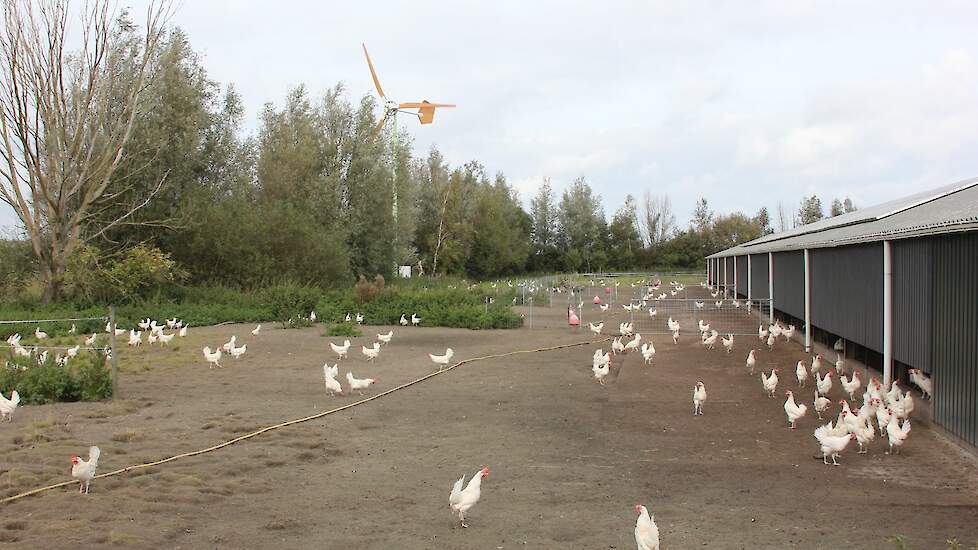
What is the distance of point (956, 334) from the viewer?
9.13 meters

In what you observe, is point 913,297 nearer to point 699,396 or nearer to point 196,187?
point 699,396

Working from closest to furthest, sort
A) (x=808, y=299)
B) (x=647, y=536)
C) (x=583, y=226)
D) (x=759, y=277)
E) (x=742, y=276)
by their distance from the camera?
1. (x=647, y=536)
2. (x=808, y=299)
3. (x=759, y=277)
4. (x=742, y=276)
5. (x=583, y=226)

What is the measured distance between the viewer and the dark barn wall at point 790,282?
2055 centimetres

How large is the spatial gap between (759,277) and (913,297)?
65.7 ft

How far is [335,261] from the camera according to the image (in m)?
39.8

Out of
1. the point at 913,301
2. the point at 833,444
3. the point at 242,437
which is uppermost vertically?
the point at 913,301

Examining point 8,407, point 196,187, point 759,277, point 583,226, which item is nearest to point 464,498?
point 8,407

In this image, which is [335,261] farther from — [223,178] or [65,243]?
[65,243]

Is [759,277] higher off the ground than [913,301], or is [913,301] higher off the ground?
[759,277]

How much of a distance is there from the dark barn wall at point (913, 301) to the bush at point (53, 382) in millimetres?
13028

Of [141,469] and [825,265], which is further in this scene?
[825,265]

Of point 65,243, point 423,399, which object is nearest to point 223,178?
point 65,243

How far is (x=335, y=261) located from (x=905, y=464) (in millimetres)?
34197

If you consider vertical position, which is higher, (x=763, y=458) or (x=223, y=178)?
(x=223, y=178)
